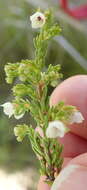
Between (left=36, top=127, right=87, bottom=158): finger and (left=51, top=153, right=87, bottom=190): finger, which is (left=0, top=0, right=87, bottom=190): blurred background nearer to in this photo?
(left=36, top=127, right=87, bottom=158): finger

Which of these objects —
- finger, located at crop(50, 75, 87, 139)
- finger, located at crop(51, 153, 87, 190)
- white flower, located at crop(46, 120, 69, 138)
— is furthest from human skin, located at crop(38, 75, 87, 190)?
white flower, located at crop(46, 120, 69, 138)

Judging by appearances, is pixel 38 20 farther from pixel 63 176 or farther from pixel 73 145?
pixel 73 145

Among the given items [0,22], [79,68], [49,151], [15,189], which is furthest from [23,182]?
[49,151]

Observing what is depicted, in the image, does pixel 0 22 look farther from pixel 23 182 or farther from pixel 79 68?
pixel 23 182

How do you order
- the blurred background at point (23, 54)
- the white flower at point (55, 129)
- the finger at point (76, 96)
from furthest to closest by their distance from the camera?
the blurred background at point (23, 54), the finger at point (76, 96), the white flower at point (55, 129)

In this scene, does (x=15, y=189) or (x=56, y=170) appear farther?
(x=15, y=189)

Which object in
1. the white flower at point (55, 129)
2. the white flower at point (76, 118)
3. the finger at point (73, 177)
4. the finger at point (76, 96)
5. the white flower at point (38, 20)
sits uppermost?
the white flower at point (38, 20)

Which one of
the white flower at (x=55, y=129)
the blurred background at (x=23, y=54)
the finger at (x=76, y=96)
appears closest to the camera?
the white flower at (x=55, y=129)

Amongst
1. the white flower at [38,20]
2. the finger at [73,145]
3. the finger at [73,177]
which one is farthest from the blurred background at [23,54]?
the white flower at [38,20]

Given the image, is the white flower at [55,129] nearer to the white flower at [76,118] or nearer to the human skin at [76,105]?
the white flower at [76,118]
